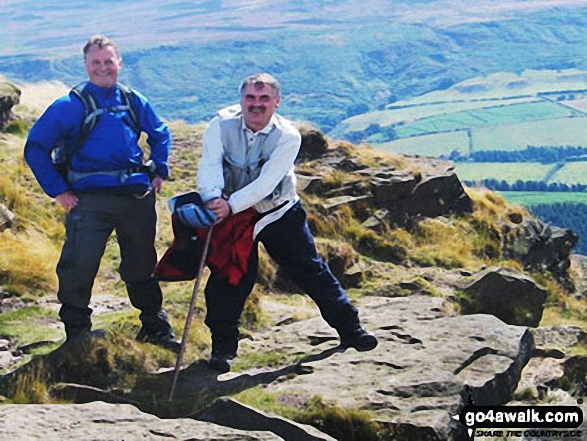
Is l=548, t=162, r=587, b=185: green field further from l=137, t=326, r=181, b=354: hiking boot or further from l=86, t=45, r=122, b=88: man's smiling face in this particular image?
l=86, t=45, r=122, b=88: man's smiling face

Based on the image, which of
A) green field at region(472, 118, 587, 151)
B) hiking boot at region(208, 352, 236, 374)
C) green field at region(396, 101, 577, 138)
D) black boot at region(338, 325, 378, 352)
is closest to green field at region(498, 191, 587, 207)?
green field at region(472, 118, 587, 151)

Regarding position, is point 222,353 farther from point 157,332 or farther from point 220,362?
point 157,332

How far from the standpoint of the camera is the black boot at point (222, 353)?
7.82 meters

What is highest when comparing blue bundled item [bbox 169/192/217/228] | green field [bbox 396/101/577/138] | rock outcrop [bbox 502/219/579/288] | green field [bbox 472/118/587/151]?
blue bundled item [bbox 169/192/217/228]

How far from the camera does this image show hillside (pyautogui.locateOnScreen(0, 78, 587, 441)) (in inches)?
265

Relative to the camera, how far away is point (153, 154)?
26.3 feet

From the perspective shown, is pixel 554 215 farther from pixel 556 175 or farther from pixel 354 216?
pixel 354 216

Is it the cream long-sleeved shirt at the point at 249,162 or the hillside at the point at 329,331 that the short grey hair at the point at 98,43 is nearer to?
the cream long-sleeved shirt at the point at 249,162

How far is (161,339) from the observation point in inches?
325

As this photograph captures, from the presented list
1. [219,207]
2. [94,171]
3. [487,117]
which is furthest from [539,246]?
[487,117]

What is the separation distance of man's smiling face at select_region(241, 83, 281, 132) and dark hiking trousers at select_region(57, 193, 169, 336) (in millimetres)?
1288

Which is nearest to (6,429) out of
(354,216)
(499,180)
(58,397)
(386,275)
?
(58,397)

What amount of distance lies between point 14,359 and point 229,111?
2.96m

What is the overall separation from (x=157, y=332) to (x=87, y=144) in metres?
1.93
